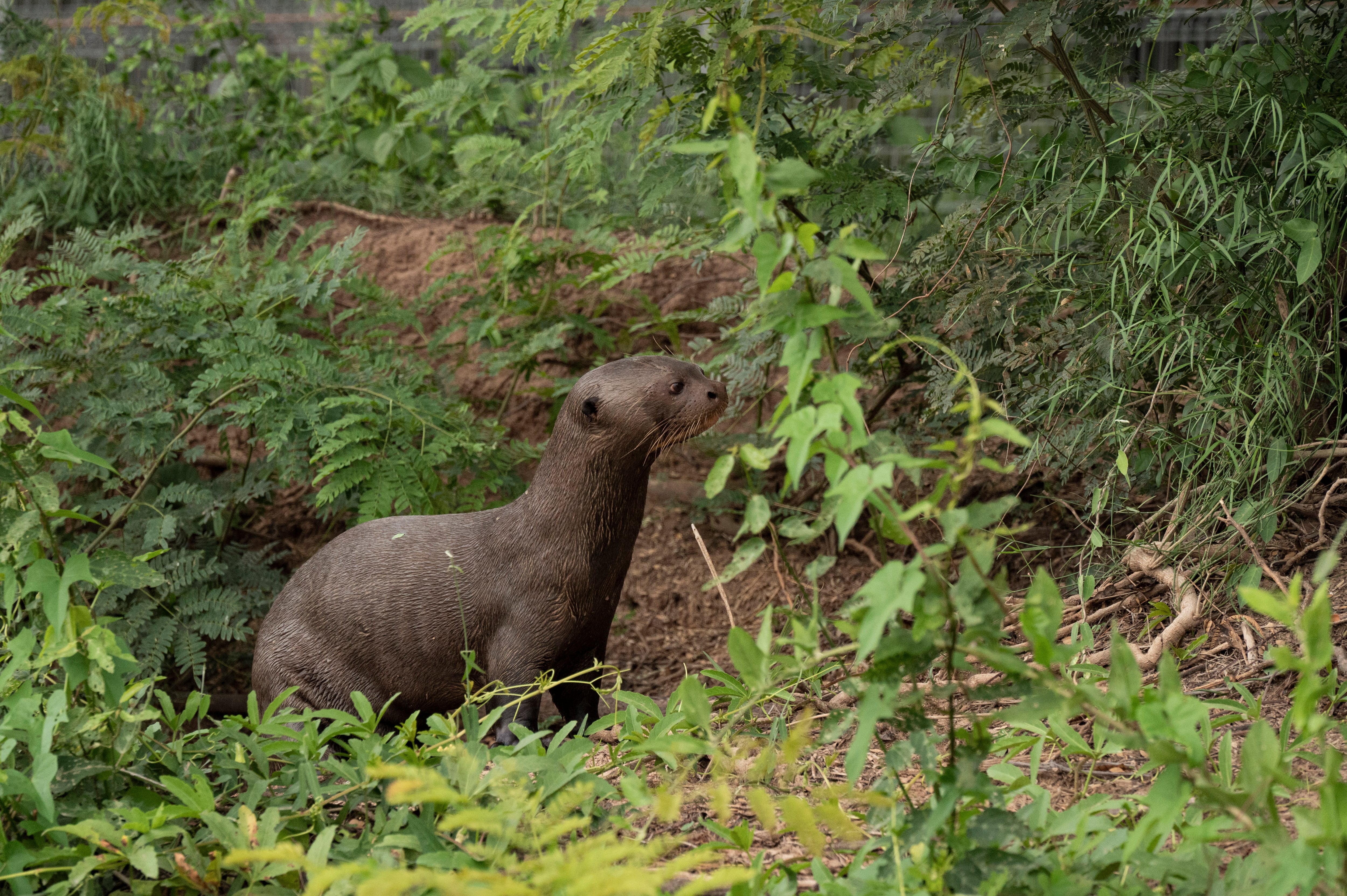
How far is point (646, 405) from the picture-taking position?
2.99 meters

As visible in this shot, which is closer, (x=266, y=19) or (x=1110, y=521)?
(x=1110, y=521)

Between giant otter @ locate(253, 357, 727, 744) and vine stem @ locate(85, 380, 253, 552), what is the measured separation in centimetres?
98

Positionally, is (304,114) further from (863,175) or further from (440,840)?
(440,840)

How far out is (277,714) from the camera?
2447mm

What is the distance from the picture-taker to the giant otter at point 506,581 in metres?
3.04

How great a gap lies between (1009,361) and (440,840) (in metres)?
2.13

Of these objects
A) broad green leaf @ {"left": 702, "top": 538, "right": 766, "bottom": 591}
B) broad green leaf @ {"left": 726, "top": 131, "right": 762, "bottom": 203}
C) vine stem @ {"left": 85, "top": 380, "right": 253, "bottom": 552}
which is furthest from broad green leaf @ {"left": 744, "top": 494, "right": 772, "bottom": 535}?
vine stem @ {"left": 85, "top": 380, "right": 253, "bottom": 552}

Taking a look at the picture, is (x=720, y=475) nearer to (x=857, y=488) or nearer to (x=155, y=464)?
(x=857, y=488)

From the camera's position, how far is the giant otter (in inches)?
120

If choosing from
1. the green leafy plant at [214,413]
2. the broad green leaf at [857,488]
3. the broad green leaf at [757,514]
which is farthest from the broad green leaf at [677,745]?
the green leafy plant at [214,413]

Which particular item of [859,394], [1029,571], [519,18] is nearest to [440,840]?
[1029,571]

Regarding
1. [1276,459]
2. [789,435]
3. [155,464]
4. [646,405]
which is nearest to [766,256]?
[789,435]

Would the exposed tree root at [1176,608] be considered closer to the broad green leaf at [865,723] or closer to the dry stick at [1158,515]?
the dry stick at [1158,515]

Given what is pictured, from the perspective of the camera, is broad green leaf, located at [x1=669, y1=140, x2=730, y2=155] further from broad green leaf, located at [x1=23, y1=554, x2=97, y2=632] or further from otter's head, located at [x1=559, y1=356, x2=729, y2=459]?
otter's head, located at [x1=559, y1=356, x2=729, y2=459]
